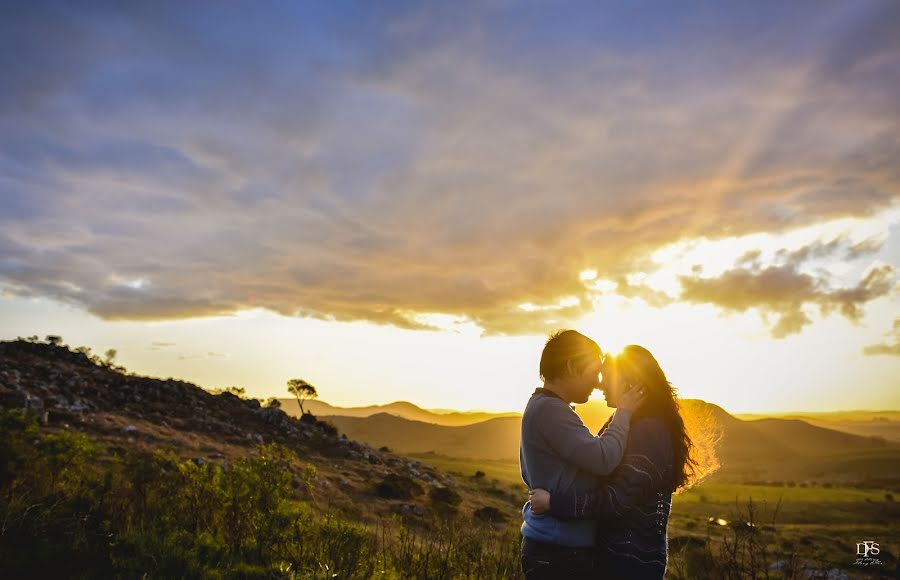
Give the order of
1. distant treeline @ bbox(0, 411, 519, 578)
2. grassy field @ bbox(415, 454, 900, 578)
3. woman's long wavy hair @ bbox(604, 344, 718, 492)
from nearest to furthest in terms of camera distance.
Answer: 1. woman's long wavy hair @ bbox(604, 344, 718, 492)
2. distant treeline @ bbox(0, 411, 519, 578)
3. grassy field @ bbox(415, 454, 900, 578)

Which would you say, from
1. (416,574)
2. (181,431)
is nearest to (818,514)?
(181,431)

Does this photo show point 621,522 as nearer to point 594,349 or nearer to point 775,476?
point 594,349

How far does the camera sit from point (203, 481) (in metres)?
9.52

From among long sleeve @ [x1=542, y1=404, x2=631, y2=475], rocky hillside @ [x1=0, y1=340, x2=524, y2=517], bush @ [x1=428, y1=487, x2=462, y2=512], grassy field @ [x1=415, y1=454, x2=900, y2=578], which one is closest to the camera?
long sleeve @ [x1=542, y1=404, x2=631, y2=475]

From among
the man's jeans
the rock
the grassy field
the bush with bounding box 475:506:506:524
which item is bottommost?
the grassy field

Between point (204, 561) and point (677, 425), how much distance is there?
665 cm

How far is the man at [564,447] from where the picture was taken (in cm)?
367

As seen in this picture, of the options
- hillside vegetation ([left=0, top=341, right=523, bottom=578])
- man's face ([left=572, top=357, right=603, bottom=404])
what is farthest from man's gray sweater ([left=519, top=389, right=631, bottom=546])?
hillside vegetation ([left=0, top=341, right=523, bottom=578])

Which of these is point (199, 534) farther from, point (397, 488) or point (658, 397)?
point (397, 488)

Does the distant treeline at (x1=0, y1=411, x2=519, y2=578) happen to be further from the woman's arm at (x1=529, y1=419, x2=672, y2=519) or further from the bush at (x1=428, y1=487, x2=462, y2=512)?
the bush at (x1=428, y1=487, x2=462, y2=512)

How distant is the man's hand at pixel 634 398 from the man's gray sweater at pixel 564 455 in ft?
0.15

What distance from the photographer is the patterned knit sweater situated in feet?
11.9

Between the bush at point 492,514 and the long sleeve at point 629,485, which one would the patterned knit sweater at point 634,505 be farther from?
the bush at point 492,514

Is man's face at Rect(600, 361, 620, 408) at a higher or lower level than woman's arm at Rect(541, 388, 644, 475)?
higher
